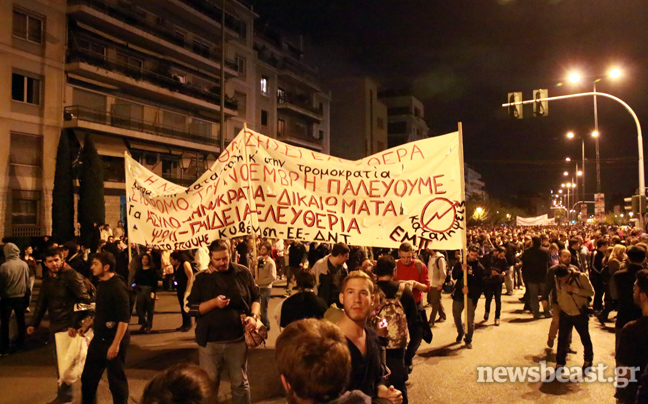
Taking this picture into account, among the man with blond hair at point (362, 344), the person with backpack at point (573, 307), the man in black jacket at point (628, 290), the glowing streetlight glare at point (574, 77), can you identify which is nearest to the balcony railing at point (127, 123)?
the glowing streetlight glare at point (574, 77)

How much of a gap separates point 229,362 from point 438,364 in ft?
12.2

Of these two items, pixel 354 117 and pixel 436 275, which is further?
pixel 354 117

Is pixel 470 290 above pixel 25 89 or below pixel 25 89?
below

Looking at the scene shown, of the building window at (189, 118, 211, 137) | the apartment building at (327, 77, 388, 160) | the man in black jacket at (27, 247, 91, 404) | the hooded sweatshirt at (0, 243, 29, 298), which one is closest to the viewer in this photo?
the man in black jacket at (27, 247, 91, 404)

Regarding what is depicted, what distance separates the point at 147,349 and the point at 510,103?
1186 centimetres

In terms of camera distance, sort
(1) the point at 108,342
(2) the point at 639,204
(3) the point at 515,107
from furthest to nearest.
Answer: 1. (2) the point at 639,204
2. (3) the point at 515,107
3. (1) the point at 108,342

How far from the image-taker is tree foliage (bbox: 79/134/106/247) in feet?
79.5

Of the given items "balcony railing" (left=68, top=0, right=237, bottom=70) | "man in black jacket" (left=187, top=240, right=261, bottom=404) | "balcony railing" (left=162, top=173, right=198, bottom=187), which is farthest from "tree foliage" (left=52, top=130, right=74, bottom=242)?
"man in black jacket" (left=187, top=240, right=261, bottom=404)

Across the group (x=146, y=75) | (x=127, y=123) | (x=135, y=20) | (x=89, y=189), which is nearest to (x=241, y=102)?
(x=146, y=75)

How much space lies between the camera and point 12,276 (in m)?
7.97

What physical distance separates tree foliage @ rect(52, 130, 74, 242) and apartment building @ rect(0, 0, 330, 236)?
969 mm

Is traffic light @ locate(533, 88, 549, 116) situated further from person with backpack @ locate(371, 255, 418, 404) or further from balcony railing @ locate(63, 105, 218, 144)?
balcony railing @ locate(63, 105, 218, 144)

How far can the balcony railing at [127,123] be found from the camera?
82.2 ft

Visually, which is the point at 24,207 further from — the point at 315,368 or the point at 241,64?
A: the point at 315,368
